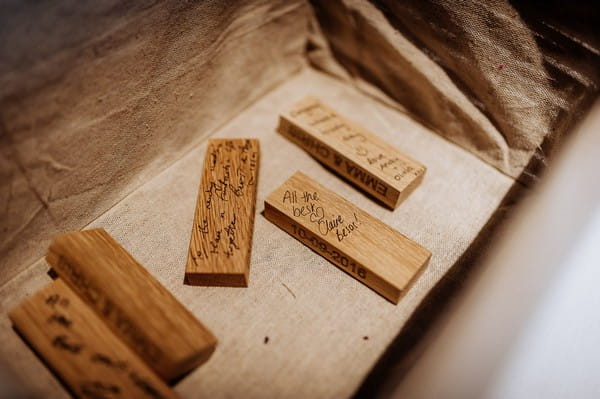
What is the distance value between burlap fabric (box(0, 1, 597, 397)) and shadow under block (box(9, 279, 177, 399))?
0.19 ft

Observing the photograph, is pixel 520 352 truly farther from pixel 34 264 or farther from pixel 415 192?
pixel 34 264

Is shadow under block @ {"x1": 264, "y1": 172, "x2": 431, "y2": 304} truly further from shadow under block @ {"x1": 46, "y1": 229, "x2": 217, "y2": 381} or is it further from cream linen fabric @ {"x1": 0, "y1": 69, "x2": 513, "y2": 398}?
shadow under block @ {"x1": 46, "y1": 229, "x2": 217, "y2": 381}

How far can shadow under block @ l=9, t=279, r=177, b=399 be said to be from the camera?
0.76 metres

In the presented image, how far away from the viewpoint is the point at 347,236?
3.18 ft

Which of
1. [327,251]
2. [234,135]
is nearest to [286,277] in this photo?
[327,251]

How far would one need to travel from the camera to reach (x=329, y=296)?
947mm

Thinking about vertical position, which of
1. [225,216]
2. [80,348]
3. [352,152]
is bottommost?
[80,348]

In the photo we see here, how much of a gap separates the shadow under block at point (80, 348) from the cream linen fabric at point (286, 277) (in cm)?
6

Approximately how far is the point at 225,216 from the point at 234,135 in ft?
1.02

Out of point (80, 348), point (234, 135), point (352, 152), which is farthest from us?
point (234, 135)

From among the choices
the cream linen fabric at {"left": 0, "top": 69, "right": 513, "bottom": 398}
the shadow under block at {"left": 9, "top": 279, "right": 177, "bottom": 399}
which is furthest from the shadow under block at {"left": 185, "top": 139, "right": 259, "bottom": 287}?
the shadow under block at {"left": 9, "top": 279, "right": 177, "bottom": 399}

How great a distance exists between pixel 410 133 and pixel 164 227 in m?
0.68

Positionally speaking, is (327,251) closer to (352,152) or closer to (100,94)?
(352,152)

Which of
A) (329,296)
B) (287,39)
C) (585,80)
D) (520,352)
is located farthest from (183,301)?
(585,80)
